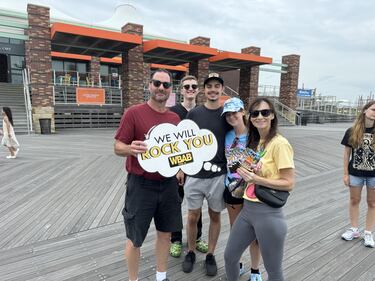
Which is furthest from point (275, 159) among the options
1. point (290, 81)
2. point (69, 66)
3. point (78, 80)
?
point (69, 66)

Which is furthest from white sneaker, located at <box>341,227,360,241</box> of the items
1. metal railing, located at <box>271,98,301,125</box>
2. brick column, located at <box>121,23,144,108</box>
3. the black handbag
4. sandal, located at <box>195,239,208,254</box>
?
metal railing, located at <box>271,98,301,125</box>

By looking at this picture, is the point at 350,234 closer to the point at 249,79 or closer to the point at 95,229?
the point at 95,229

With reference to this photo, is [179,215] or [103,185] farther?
[103,185]

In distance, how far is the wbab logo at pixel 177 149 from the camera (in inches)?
78.0

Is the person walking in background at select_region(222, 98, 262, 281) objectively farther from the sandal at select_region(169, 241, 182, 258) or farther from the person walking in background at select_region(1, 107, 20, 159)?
the person walking in background at select_region(1, 107, 20, 159)

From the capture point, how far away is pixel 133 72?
46.8 ft

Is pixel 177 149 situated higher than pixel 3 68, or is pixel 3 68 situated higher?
pixel 3 68

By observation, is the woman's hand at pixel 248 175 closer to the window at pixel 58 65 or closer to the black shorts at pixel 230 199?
the black shorts at pixel 230 199

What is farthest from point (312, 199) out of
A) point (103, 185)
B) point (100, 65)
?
point (100, 65)

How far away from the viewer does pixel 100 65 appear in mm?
21828

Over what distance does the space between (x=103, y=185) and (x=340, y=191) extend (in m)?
4.42

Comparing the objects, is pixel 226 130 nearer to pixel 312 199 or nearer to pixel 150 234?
pixel 150 234

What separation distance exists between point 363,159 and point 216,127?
5.94 feet

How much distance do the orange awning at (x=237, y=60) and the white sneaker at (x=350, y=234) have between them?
45.7 feet
